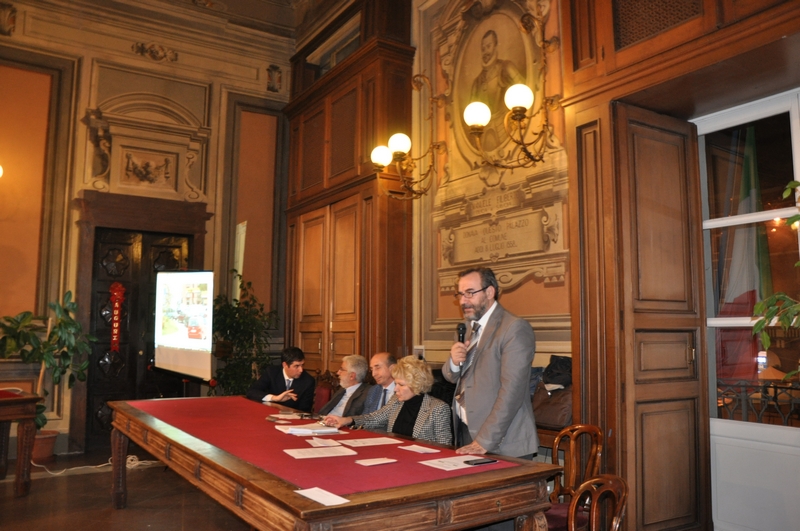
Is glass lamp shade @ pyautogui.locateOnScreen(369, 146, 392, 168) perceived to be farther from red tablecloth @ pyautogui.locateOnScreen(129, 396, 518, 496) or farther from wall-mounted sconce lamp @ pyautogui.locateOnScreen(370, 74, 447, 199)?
red tablecloth @ pyautogui.locateOnScreen(129, 396, 518, 496)

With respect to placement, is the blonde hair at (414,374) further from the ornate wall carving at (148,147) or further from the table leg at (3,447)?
the ornate wall carving at (148,147)

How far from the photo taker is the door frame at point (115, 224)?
23.5 ft

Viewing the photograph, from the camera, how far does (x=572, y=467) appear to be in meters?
3.40

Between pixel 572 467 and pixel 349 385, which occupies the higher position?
pixel 349 385

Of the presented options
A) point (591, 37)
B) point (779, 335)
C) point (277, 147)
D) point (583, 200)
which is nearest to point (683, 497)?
point (779, 335)

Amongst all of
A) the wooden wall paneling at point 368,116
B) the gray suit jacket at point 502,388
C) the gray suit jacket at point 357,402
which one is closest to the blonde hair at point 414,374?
the gray suit jacket at point 502,388

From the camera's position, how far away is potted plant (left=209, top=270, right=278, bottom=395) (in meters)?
7.46

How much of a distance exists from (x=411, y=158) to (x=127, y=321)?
4.17 metres

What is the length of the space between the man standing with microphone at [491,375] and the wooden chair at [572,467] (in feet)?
0.64

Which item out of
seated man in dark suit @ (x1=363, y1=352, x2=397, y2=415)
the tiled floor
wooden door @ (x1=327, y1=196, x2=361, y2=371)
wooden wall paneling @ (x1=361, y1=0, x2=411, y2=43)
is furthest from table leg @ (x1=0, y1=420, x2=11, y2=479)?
wooden wall paneling @ (x1=361, y1=0, x2=411, y2=43)

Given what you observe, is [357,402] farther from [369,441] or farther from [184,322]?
[184,322]

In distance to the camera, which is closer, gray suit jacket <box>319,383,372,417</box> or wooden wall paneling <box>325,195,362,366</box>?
gray suit jacket <box>319,383,372,417</box>

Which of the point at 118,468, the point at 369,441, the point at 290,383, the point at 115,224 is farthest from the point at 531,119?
the point at 115,224

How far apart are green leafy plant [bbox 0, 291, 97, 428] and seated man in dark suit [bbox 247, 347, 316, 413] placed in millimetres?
2388
